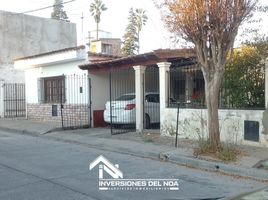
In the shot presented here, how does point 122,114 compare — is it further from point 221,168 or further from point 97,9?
point 97,9

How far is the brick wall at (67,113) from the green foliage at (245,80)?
24.5 ft

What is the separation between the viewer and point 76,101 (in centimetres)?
1859

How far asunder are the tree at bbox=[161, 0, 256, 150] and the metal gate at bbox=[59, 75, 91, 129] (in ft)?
27.2

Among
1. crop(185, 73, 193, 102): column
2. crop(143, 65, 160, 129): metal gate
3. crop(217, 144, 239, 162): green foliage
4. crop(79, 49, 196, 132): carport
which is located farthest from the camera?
crop(143, 65, 160, 129): metal gate

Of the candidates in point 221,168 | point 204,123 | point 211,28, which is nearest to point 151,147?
point 204,123

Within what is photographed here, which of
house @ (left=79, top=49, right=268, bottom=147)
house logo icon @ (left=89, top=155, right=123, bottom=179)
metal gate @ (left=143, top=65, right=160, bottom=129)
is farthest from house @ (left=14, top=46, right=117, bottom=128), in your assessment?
house logo icon @ (left=89, top=155, right=123, bottom=179)

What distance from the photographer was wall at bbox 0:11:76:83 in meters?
24.5

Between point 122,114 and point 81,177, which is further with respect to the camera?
point 122,114

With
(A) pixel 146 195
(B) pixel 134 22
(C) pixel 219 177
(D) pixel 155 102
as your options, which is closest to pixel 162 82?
(D) pixel 155 102

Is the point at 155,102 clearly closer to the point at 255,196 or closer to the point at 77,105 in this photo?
the point at 77,105

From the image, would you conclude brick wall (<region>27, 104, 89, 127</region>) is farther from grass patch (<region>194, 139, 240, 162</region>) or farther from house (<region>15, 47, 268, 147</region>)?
grass patch (<region>194, 139, 240, 162</region>)

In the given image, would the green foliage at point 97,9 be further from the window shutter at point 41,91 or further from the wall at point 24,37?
the window shutter at point 41,91

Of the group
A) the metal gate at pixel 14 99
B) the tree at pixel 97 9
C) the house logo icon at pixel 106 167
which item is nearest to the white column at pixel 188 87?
the house logo icon at pixel 106 167

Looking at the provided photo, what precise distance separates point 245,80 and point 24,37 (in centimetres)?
1720
